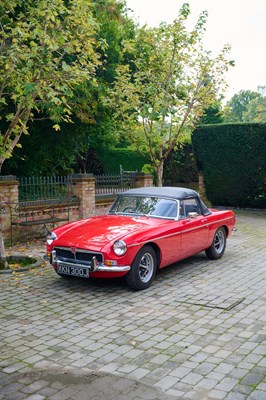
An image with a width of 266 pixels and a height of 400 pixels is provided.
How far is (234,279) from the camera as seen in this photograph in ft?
26.8

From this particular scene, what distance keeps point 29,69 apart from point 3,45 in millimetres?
777

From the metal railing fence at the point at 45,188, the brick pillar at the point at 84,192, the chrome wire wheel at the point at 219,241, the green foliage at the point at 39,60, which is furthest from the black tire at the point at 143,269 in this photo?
the brick pillar at the point at 84,192

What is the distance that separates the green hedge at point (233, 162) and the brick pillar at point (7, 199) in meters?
10.9

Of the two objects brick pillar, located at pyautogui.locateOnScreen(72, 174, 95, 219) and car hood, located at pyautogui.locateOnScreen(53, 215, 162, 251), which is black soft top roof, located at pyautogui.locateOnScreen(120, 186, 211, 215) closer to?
Result: car hood, located at pyautogui.locateOnScreen(53, 215, 162, 251)

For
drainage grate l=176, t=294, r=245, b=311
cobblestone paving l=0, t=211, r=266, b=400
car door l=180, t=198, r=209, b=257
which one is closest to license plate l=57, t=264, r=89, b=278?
cobblestone paving l=0, t=211, r=266, b=400

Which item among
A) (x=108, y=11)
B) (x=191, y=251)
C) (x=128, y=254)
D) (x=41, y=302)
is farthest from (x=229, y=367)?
(x=108, y=11)

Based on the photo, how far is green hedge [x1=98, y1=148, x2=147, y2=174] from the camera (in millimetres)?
28672

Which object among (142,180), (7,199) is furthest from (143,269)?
(142,180)

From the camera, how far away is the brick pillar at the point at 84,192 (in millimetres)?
13453

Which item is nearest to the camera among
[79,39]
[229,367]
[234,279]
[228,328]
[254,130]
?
[229,367]

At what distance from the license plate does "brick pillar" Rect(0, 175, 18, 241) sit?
170 inches

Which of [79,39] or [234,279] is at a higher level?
[79,39]

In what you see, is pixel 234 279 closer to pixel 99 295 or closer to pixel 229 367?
pixel 99 295

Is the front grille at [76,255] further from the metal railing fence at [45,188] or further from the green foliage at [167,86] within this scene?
the green foliage at [167,86]
